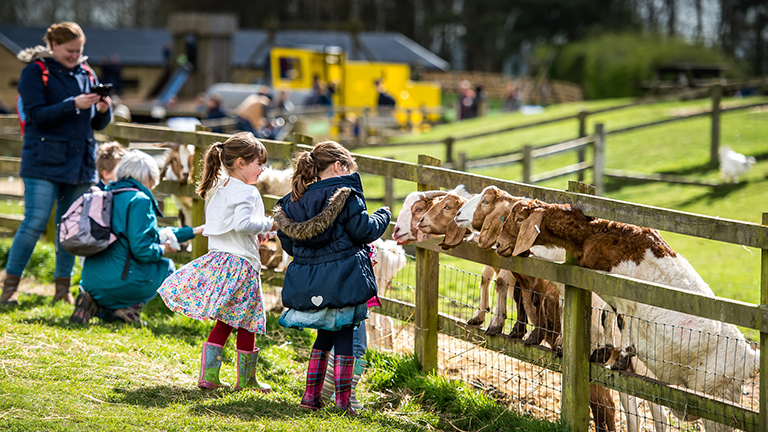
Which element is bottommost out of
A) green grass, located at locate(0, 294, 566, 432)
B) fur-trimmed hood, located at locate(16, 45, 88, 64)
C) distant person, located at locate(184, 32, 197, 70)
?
green grass, located at locate(0, 294, 566, 432)

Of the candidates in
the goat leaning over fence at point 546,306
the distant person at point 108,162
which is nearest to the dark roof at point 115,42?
the distant person at point 108,162

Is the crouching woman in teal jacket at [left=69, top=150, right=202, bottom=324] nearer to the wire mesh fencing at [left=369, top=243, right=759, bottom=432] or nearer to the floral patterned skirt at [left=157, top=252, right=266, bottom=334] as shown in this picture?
the floral patterned skirt at [left=157, top=252, right=266, bottom=334]

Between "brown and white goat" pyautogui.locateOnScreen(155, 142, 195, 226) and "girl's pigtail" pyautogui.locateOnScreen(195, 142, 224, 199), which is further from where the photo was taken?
"brown and white goat" pyautogui.locateOnScreen(155, 142, 195, 226)

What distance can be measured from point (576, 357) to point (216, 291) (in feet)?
6.42

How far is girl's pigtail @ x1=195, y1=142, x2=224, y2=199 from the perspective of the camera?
448cm

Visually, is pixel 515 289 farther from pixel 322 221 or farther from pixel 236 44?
pixel 236 44

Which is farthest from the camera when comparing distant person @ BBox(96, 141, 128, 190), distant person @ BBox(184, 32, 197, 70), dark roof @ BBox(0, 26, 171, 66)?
dark roof @ BBox(0, 26, 171, 66)

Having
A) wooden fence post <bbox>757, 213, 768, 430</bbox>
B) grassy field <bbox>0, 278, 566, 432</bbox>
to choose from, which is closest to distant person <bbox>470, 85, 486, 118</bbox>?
grassy field <bbox>0, 278, 566, 432</bbox>

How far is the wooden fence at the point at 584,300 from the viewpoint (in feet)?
11.7

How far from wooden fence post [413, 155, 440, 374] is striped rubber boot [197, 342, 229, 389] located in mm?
1265

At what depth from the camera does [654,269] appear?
4137 millimetres

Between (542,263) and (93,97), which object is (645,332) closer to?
(542,263)

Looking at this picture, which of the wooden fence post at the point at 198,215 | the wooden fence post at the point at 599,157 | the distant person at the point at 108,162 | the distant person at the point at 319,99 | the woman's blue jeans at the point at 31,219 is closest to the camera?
the distant person at the point at 108,162

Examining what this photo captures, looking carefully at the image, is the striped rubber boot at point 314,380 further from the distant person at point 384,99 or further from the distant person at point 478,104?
the distant person at point 478,104
